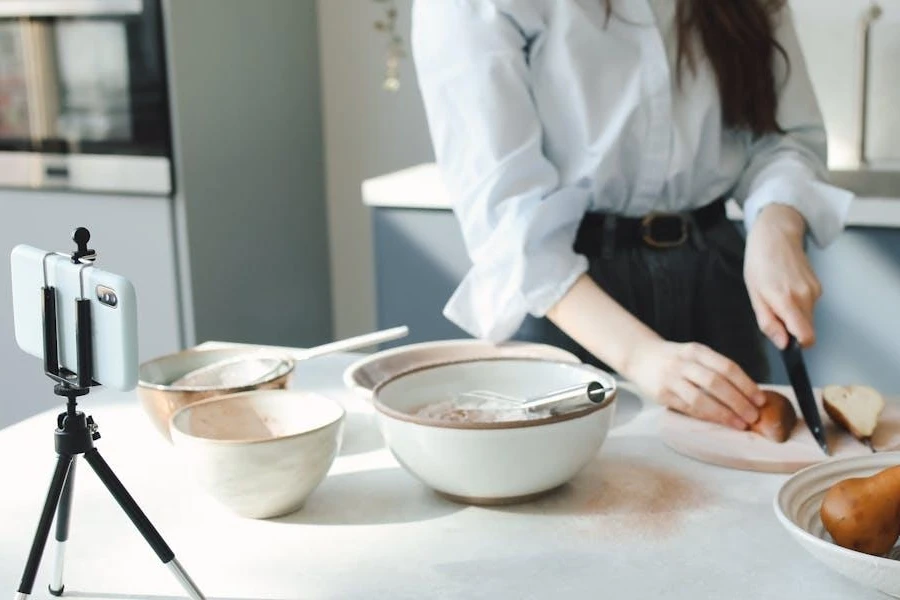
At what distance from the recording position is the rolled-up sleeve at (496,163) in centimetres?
134

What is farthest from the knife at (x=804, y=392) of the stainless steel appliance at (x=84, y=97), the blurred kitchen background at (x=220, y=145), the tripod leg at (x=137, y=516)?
the stainless steel appliance at (x=84, y=97)

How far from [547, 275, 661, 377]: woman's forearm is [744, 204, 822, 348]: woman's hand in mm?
119

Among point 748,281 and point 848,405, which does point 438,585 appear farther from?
point 748,281

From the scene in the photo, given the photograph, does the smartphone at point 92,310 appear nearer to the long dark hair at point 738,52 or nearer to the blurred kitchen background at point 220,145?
the long dark hair at point 738,52

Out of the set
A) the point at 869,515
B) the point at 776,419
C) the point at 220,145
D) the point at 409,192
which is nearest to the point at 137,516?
the point at 869,515

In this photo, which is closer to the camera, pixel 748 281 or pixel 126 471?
pixel 126 471

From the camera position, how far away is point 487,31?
4.44ft

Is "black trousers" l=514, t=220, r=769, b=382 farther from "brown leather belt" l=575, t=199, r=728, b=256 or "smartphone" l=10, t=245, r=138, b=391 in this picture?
"smartphone" l=10, t=245, r=138, b=391

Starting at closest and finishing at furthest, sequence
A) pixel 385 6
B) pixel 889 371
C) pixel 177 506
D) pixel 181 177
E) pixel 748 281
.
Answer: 1. pixel 177 506
2. pixel 748 281
3. pixel 889 371
4. pixel 181 177
5. pixel 385 6

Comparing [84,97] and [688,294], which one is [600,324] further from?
[84,97]

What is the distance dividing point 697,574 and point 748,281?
1.75 ft

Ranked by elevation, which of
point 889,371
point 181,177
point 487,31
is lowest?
point 889,371

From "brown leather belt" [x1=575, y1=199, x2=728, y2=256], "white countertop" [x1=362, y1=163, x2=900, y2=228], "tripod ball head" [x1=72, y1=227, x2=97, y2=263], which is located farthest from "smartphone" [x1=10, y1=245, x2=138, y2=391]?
"white countertop" [x1=362, y1=163, x2=900, y2=228]

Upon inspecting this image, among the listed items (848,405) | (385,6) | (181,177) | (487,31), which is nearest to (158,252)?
(181,177)
